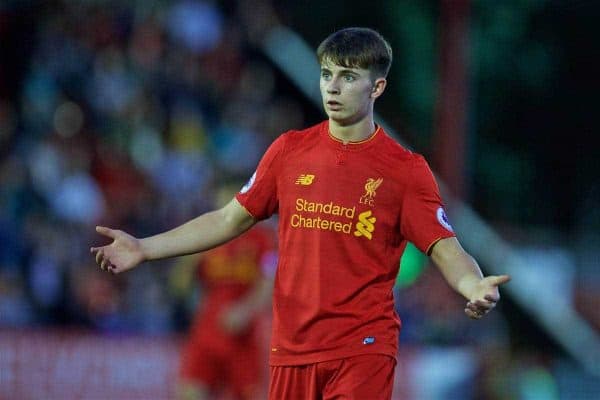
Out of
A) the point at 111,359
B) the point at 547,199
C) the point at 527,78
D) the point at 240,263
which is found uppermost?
the point at 527,78

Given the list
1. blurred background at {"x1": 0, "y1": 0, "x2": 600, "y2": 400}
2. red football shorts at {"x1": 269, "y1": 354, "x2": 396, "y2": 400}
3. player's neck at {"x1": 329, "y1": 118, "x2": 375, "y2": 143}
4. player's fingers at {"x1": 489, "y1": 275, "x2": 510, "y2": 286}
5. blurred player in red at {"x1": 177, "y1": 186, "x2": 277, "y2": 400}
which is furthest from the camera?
blurred background at {"x1": 0, "y1": 0, "x2": 600, "y2": 400}

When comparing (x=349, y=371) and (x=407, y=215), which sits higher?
(x=407, y=215)

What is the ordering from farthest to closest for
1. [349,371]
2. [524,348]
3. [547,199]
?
[547,199] < [524,348] < [349,371]

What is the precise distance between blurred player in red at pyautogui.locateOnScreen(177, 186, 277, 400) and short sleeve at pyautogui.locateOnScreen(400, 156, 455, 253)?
385 centimetres

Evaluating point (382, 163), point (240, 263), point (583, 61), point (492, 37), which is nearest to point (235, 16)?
point (492, 37)

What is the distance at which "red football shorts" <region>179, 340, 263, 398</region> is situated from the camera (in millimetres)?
9000

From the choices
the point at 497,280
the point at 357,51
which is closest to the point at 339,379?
the point at 497,280

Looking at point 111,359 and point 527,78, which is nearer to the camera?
point 111,359

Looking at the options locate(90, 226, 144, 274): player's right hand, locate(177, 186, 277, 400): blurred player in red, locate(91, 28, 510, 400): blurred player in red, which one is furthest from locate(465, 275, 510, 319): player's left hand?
locate(177, 186, 277, 400): blurred player in red

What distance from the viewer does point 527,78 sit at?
12430 millimetres

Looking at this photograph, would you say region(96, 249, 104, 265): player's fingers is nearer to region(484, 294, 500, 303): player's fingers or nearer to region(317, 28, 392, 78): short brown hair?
region(317, 28, 392, 78): short brown hair

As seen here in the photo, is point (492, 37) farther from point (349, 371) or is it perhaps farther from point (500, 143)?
point (349, 371)

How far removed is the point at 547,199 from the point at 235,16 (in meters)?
3.58

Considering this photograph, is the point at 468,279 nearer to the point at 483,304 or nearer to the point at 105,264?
the point at 483,304
